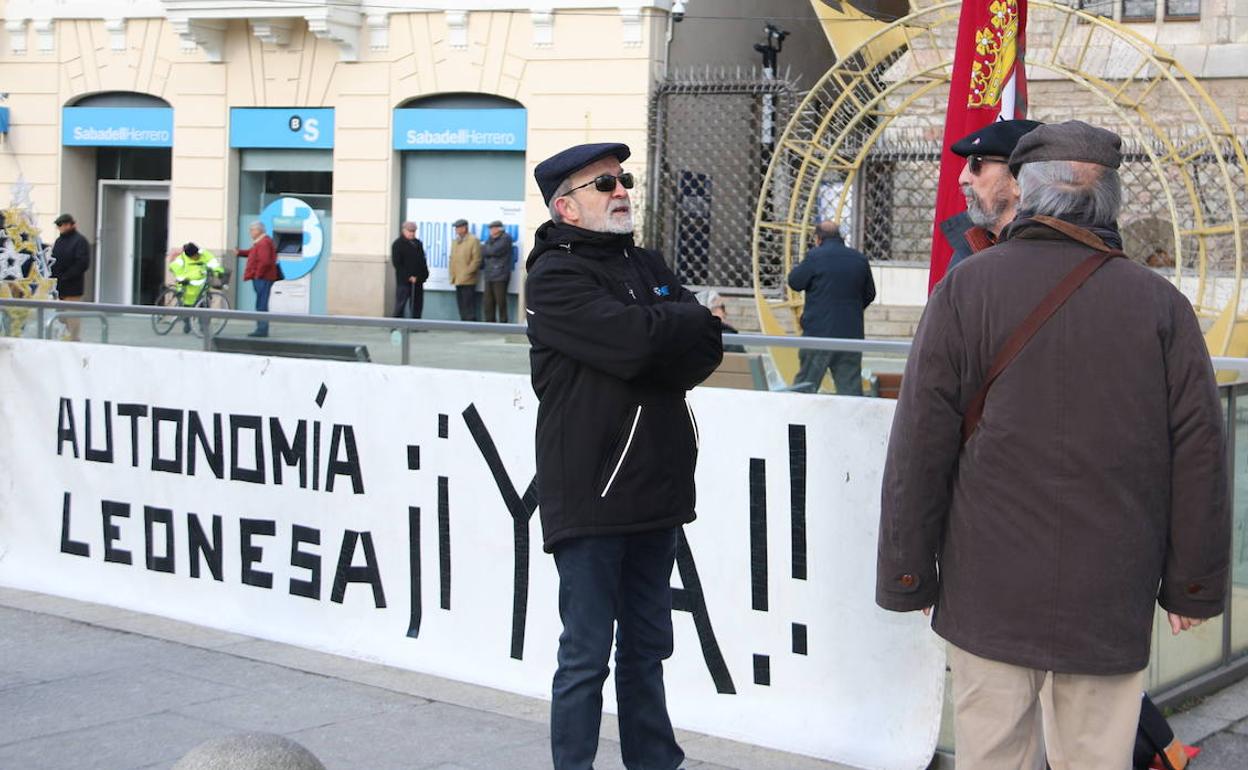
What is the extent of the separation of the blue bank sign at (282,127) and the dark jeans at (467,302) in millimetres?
3375

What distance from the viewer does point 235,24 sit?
2559 cm

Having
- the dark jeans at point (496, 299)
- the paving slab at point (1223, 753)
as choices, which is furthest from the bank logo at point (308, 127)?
the paving slab at point (1223, 753)

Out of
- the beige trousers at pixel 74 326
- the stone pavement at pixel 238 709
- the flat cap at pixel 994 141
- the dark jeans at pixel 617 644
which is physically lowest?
the stone pavement at pixel 238 709

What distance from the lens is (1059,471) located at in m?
3.18

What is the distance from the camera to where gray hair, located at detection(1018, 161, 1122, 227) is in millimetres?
3295

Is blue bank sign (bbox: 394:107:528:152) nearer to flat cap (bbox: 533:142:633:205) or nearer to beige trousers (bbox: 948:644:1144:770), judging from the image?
flat cap (bbox: 533:142:633:205)

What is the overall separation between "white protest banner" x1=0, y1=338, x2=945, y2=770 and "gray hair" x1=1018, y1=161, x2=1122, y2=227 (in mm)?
1542

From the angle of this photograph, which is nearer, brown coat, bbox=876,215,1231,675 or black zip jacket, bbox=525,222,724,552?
brown coat, bbox=876,215,1231,675

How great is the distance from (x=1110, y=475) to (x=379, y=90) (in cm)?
2243

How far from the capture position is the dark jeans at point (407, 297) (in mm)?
23875

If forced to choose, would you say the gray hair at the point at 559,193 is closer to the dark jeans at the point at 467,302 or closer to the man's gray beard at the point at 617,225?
the man's gray beard at the point at 617,225

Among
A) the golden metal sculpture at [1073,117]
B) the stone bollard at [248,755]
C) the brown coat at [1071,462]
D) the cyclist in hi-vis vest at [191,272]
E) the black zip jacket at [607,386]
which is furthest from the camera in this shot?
the cyclist in hi-vis vest at [191,272]

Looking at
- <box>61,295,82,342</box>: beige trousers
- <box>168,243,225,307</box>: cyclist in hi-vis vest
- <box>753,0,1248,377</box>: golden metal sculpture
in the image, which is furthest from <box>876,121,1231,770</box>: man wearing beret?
<box>168,243,225,307</box>: cyclist in hi-vis vest

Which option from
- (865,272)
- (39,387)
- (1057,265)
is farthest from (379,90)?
(1057,265)
